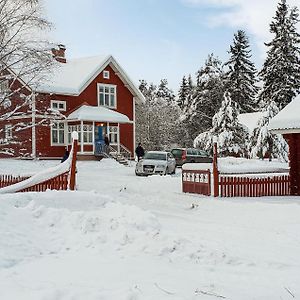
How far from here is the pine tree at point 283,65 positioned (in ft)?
147

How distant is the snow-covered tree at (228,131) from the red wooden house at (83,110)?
318 inches

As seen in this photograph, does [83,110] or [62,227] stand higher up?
[83,110]

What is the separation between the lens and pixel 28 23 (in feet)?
78.5

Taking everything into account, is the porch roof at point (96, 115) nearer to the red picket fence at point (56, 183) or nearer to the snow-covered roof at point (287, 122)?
the snow-covered roof at point (287, 122)

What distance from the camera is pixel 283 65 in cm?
4506

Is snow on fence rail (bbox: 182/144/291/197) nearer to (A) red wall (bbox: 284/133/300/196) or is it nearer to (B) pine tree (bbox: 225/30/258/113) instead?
(A) red wall (bbox: 284/133/300/196)

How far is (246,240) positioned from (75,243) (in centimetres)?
326

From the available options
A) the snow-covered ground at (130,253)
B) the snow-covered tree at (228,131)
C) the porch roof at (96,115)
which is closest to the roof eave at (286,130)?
the snow-covered ground at (130,253)

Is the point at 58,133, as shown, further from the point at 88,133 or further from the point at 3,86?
the point at 3,86

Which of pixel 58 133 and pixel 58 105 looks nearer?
pixel 58 105

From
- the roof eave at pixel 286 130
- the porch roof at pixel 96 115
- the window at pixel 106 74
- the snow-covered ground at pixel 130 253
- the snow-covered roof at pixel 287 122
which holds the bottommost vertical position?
the snow-covered ground at pixel 130 253

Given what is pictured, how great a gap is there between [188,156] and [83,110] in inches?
346

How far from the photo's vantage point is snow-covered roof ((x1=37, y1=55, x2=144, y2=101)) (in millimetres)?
36188

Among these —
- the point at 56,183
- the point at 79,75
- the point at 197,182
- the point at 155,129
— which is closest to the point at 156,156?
the point at 197,182
